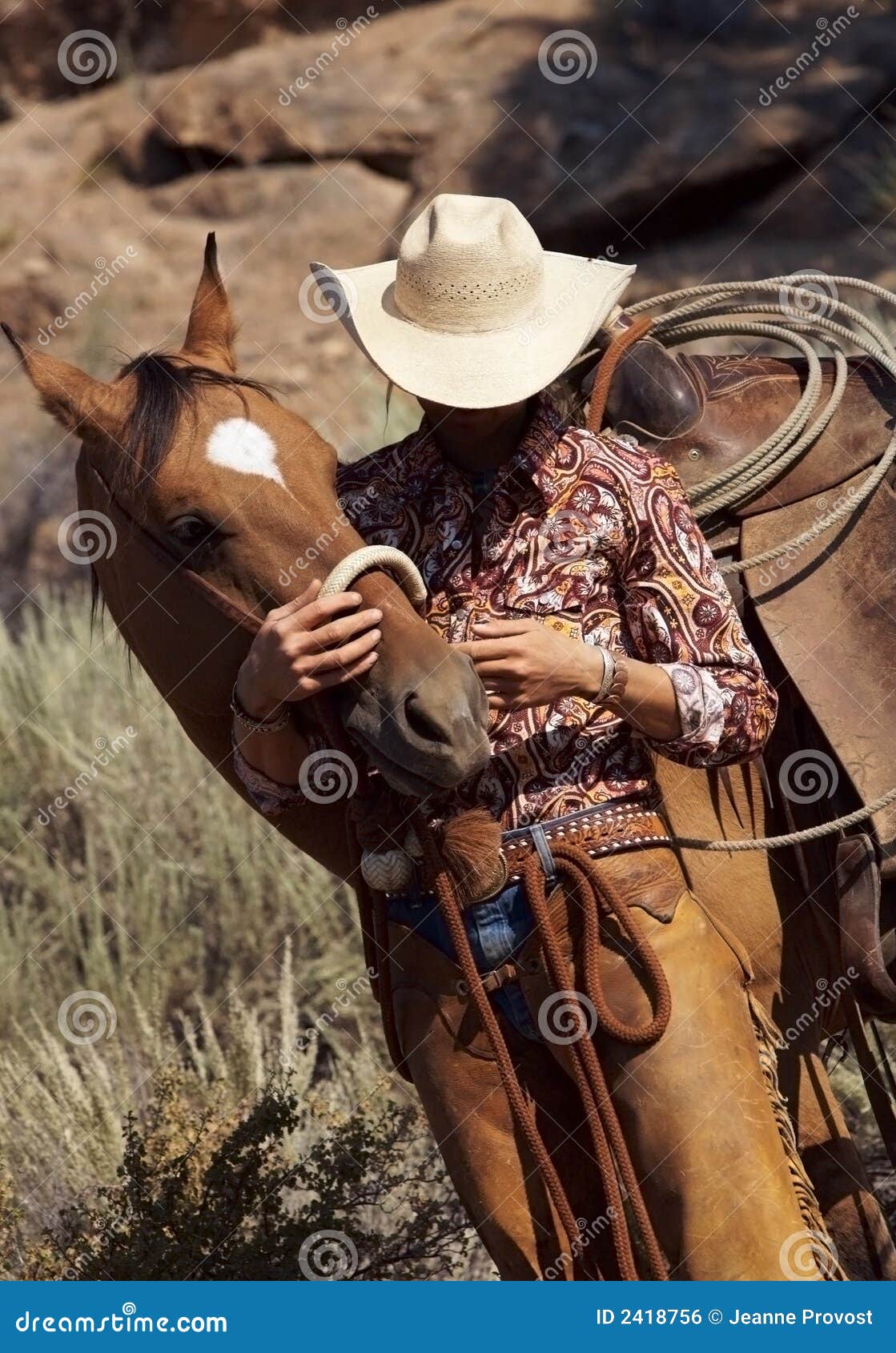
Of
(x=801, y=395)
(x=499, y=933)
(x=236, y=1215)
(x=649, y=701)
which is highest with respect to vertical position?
(x=801, y=395)

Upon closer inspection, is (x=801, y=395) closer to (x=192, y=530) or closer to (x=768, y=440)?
(x=768, y=440)

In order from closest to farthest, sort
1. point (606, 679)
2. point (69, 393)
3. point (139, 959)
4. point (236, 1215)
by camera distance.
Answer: point (606, 679) → point (69, 393) → point (236, 1215) → point (139, 959)

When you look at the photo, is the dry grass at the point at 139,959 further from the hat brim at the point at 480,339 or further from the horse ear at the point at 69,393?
the hat brim at the point at 480,339

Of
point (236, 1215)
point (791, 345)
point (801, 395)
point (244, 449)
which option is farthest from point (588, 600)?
point (236, 1215)

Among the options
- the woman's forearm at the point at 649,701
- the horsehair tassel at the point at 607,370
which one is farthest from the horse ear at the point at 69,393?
the woman's forearm at the point at 649,701

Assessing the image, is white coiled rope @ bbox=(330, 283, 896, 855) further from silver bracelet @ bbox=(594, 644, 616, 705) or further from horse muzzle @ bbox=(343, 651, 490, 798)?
silver bracelet @ bbox=(594, 644, 616, 705)

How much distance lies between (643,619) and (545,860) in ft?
1.26

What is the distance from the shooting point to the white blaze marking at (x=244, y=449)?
2035 millimetres

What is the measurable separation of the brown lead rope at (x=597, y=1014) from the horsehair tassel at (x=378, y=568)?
1.19 ft

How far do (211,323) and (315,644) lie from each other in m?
0.82

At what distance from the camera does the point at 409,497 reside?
7.27ft

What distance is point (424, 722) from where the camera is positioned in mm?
1832

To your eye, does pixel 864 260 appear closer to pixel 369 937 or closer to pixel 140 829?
pixel 140 829
